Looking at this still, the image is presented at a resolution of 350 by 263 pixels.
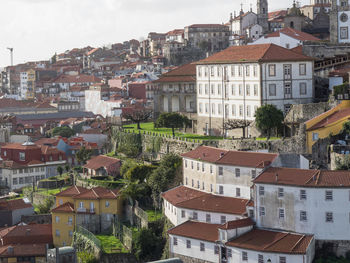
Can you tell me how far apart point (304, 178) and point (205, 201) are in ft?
25.4

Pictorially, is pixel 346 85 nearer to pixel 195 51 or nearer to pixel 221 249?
pixel 221 249

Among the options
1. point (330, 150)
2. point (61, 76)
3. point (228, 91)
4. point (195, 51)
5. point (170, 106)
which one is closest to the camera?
point (330, 150)

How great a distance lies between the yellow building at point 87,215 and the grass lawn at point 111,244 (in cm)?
185

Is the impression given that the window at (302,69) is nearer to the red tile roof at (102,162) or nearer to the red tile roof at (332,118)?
the red tile roof at (332,118)

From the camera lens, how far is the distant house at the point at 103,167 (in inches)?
2457

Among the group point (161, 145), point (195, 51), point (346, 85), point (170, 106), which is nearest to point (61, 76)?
point (195, 51)

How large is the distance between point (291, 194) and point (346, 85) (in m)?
13.9

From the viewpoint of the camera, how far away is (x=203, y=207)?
149 feet

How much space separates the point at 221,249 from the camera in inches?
1647

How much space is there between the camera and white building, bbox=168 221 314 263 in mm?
38969

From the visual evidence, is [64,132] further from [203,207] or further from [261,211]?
[261,211]

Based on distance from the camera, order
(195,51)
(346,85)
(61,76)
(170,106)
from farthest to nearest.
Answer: (61,76) < (195,51) < (170,106) < (346,85)

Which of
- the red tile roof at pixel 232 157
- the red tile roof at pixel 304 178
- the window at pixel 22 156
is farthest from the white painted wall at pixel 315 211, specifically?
the window at pixel 22 156

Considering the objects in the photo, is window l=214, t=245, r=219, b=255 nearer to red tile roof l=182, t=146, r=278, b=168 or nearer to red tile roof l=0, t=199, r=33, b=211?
red tile roof l=182, t=146, r=278, b=168
